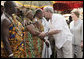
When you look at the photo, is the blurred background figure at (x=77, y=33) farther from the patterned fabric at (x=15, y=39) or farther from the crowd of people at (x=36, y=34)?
the patterned fabric at (x=15, y=39)

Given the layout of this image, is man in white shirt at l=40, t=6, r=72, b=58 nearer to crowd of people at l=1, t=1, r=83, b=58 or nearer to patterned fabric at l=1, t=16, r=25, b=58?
crowd of people at l=1, t=1, r=83, b=58

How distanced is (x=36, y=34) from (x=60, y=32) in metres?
0.63

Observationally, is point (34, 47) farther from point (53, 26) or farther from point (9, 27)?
point (9, 27)

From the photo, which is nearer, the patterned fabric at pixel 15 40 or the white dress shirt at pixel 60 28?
the patterned fabric at pixel 15 40

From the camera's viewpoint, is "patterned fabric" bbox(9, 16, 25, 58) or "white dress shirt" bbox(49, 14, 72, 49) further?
"white dress shirt" bbox(49, 14, 72, 49)

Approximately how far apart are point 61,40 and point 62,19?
507 millimetres

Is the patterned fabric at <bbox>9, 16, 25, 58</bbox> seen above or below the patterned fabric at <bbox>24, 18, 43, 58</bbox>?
above

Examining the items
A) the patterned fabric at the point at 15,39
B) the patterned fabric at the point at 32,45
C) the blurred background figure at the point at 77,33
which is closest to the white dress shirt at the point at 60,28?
the patterned fabric at the point at 32,45

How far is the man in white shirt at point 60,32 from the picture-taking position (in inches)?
173

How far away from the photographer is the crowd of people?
2994 millimetres

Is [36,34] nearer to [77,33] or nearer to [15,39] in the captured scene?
[15,39]

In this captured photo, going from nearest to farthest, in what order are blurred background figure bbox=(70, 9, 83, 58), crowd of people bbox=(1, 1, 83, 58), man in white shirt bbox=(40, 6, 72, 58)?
crowd of people bbox=(1, 1, 83, 58) → man in white shirt bbox=(40, 6, 72, 58) → blurred background figure bbox=(70, 9, 83, 58)

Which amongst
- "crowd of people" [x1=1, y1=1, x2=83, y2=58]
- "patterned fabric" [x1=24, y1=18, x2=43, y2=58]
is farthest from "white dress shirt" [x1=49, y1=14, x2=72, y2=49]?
"patterned fabric" [x1=24, y1=18, x2=43, y2=58]

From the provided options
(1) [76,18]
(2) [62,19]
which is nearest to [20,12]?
(1) [76,18]
